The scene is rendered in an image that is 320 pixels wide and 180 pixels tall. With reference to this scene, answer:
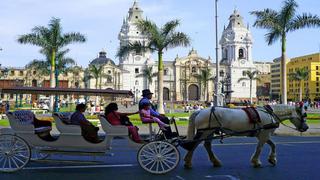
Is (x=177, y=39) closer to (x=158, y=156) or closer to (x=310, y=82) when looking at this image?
(x=158, y=156)

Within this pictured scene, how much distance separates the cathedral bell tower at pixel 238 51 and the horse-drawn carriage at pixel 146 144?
114126mm

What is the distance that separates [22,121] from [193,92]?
112638mm

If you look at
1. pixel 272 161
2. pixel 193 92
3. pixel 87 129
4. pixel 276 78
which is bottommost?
pixel 272 161

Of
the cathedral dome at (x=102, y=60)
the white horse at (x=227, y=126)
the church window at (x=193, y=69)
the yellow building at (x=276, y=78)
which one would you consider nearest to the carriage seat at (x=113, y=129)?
the white horse at (x=227, y=126)

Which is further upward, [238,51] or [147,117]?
[238,51]

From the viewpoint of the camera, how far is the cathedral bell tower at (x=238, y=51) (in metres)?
123

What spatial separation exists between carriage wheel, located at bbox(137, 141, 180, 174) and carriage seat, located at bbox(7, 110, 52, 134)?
235 cm

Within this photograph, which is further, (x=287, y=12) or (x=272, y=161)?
(x=287, y=12)

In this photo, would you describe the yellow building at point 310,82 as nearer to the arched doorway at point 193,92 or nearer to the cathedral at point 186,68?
the cathedral at point 186,68

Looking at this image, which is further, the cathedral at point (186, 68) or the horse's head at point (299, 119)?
the cathedral at point (186, 68)

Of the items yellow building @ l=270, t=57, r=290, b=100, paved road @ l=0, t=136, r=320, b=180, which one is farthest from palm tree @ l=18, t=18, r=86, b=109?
yellow building @ l=270, t=57, r=290, b=100

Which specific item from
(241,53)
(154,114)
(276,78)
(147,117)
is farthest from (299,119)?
(276,78)

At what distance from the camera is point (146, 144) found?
8.60 meters

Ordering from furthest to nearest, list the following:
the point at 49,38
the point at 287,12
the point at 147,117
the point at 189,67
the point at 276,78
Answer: the point at 276,78, the point at 189,67, the point at 49,38, the point at 287,12, the point at 147,117
